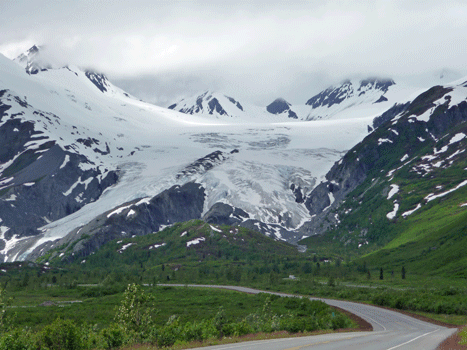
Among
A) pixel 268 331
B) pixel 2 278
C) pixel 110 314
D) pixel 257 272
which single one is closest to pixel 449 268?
pixel 257 272

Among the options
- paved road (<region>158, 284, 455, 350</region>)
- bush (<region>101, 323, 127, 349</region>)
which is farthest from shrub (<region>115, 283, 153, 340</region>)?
paved road (<region>158, 284, 455, 350</region>)

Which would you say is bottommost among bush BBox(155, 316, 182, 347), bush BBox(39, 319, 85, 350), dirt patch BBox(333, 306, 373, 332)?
dirt patch BBox(333, 306, 373, 332)

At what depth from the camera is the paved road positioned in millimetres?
36469

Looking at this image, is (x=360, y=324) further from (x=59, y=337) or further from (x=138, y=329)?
(x=59, y=337)

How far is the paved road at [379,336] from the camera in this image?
36469mm

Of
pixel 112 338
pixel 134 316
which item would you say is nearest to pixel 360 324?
pixel 134 316

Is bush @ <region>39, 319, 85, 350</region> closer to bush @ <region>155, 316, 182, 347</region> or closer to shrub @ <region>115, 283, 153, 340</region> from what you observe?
bush @ <region>155, 316, 182, 347</region>

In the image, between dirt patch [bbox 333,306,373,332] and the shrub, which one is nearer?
the shrub

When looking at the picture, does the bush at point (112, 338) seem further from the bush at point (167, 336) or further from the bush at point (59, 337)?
the bush at point (167, 336)

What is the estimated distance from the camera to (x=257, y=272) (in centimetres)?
19488

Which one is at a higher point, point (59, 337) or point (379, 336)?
point (59, 337)

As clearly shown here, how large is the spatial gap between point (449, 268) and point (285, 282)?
4805cm

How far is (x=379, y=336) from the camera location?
47.0 metres

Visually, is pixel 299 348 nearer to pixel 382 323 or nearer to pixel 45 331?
pixel 45 331
